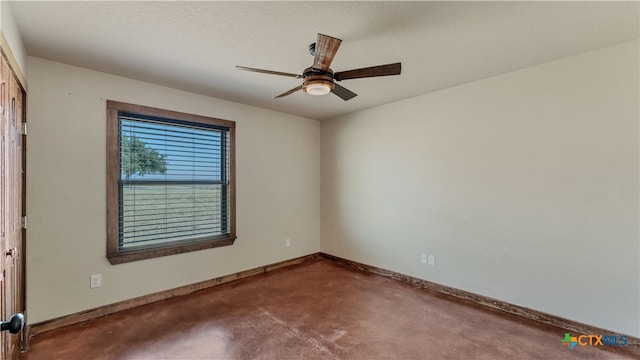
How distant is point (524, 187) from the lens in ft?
9.11

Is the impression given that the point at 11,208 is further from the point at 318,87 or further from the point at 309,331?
the point at 309,331

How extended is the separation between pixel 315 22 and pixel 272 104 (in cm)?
207

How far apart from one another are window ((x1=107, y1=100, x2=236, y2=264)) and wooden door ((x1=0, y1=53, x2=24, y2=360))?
719mm

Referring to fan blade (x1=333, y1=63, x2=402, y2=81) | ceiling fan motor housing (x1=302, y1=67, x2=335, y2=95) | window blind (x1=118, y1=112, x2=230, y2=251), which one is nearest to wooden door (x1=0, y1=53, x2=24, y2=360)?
window blind (x1=118, y1=112, x2=230, y2=251)

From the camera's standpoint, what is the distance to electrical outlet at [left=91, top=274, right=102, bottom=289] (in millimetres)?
2730

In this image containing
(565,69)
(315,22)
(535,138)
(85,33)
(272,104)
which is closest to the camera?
(315,22)

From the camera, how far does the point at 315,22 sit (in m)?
1.93

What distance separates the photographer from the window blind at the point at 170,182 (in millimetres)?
2979

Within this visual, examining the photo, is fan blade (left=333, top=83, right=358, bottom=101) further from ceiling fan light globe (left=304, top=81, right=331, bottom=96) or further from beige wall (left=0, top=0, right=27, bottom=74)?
beige wall (left=0, top=0, right=27, bottom=74)

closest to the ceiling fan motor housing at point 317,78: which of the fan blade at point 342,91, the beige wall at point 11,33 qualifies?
the fan blade at point 342,91

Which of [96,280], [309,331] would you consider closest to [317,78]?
[309,331]

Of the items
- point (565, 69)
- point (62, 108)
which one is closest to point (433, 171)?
point (565, 69)

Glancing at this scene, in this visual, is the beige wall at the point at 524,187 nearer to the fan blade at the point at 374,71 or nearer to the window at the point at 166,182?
the fan blade at the point at 374,71

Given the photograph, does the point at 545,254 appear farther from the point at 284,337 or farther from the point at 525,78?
the point at 284,337
